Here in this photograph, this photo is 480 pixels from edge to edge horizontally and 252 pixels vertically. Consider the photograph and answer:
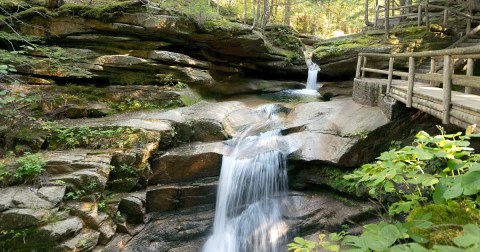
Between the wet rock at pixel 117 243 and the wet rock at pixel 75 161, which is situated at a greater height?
the wet rock at pixel 75 161

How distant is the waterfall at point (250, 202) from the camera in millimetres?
7082

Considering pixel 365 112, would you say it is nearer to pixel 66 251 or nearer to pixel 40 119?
pixel 66 251

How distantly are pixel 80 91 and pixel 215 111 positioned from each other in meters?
4.53

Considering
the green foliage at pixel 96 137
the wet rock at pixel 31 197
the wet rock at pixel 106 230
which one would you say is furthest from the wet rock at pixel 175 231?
the green foliage at pixel 96 137

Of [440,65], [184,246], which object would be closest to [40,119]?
[184,246]

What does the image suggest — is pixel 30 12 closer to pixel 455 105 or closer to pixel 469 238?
pixel 455 105

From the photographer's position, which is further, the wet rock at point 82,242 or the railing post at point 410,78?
the railing post at point 410,78

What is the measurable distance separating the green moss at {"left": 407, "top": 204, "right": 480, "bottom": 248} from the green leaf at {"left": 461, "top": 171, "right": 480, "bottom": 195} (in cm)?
29

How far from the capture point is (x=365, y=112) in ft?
28.4

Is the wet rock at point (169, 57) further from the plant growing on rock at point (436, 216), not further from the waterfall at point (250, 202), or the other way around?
the plant growing on rock at point (436, 216)

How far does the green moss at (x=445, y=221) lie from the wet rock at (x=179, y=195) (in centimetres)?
Answer: 591

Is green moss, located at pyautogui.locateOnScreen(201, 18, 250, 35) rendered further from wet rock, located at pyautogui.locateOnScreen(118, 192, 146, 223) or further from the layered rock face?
wet rock, located at pyautogui.locateOnScreen(118, 192, 146, 223)

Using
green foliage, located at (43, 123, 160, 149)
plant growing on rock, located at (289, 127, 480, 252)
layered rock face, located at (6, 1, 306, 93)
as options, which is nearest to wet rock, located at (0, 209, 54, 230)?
green foliage, located at (43, 123, 160, 149)

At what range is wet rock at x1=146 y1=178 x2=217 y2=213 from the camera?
24.1 ft
